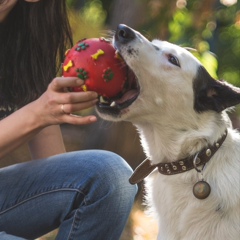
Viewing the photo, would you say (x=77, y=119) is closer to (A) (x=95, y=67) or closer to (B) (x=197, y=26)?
(A) (x=95, y=67)

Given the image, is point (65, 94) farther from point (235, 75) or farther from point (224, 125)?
point (235, 75)

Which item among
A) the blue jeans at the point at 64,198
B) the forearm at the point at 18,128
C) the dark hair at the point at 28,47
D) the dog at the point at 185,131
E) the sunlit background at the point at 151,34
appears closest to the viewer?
the forearm at the point at 18,128

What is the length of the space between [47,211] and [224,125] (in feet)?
2.78

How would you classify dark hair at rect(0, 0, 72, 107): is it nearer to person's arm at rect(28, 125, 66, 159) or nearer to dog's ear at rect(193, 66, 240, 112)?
person's arm at rect(28, 125, 66, 159)

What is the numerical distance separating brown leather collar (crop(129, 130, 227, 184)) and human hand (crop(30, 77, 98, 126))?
20.0 inches

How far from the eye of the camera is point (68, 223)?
2.65 metres

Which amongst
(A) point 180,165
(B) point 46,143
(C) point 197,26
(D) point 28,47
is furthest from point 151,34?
(A) point 180,165

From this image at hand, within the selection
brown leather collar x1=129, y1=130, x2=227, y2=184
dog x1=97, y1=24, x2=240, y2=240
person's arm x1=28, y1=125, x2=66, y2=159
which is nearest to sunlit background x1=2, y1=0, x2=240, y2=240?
person's arm x1=28, y1=125, x2=66, y2=159

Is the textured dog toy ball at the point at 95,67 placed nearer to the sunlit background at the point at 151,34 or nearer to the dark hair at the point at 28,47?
the dark hair at the point at 28,47

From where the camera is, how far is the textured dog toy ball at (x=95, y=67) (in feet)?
7.57

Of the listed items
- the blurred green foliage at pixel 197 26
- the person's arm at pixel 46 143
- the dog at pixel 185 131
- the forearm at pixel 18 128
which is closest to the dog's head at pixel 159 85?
the dog at pixel 185 131

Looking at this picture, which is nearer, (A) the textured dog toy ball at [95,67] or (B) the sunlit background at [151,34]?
(A) the textured dog toy ball at [95,67]

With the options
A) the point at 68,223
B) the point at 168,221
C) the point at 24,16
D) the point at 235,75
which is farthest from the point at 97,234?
the point at 235,75

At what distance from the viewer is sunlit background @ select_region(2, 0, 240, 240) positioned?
15.2 ft
